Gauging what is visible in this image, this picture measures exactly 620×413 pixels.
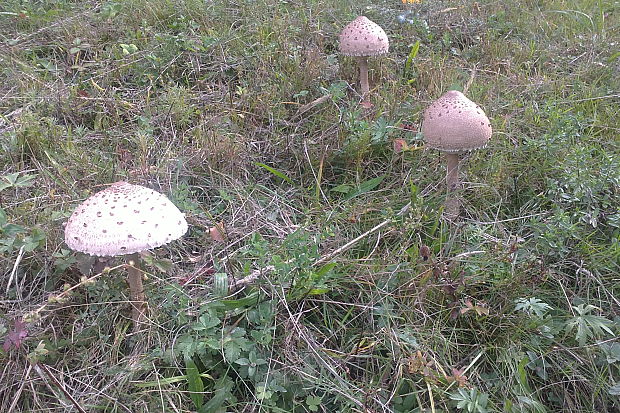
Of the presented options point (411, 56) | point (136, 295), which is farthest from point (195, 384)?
point (411, 56)

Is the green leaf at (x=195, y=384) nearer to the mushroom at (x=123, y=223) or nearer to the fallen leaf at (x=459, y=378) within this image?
the mushroom at (x=123, y=223)

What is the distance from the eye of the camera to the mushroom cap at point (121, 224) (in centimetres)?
203

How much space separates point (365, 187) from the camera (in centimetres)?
337

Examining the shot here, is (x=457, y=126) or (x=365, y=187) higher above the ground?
(x=457, y=126)

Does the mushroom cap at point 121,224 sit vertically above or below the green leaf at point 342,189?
above

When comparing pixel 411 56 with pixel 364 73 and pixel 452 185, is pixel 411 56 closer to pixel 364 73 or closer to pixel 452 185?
pixel 364 73

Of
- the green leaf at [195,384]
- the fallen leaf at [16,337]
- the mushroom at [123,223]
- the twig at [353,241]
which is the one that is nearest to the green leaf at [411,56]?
the twig at [353,241]

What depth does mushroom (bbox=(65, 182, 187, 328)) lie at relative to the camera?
6.65 ft

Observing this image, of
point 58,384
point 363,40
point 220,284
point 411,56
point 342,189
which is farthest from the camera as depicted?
point 411,56

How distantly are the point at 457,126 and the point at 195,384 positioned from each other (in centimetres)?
197

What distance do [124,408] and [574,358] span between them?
2.03 metres

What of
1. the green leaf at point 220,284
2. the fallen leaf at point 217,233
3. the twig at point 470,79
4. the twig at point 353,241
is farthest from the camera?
the twig at point 470,79

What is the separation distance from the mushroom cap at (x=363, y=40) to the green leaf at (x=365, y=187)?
132 cm

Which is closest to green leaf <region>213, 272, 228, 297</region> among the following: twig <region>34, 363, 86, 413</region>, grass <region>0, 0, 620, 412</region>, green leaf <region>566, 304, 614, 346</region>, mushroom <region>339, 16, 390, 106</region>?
grass <region>0, 0, 620, 412</region>
